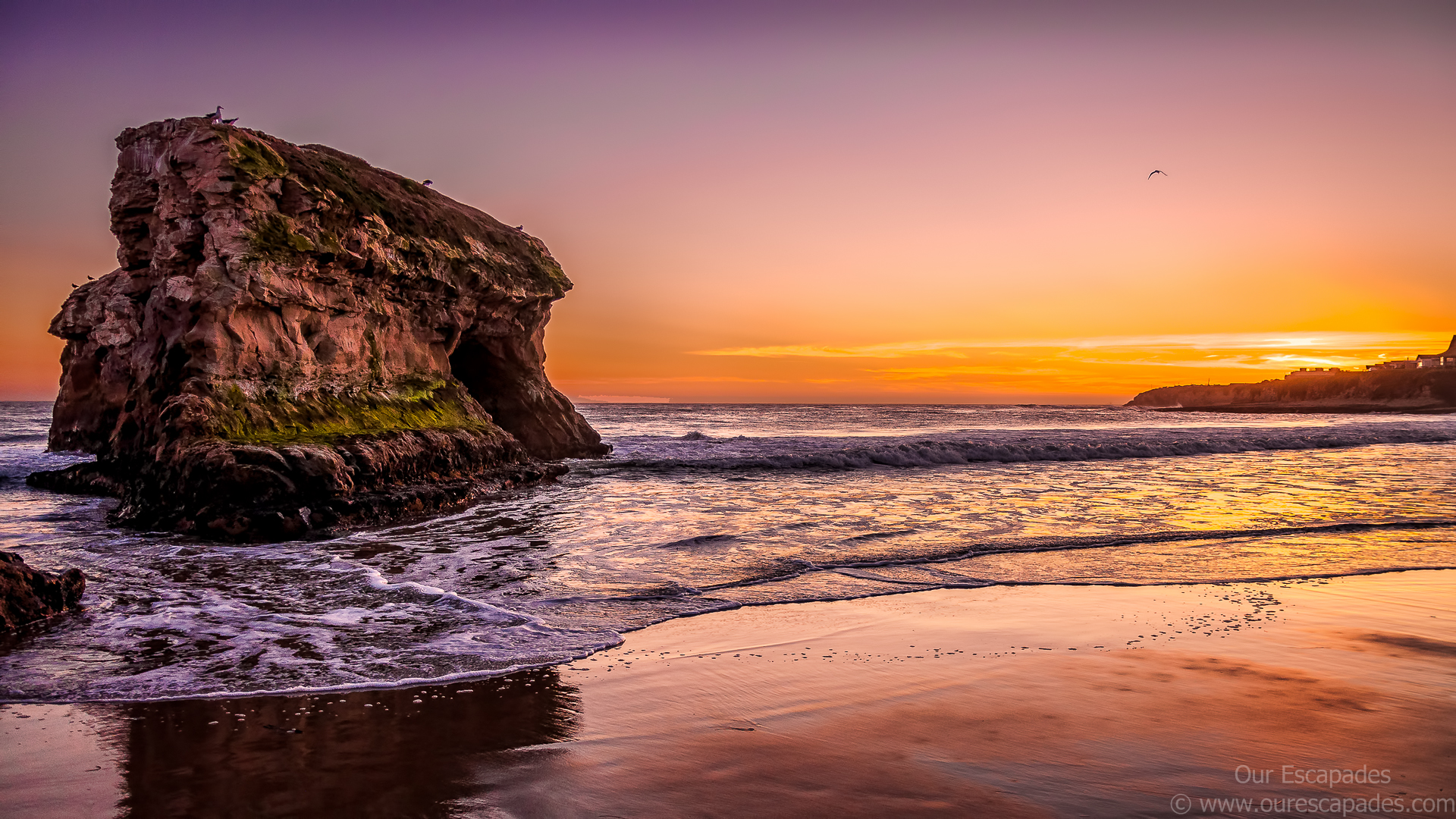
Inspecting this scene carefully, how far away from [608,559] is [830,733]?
19.0 ft

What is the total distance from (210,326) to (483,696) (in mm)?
11848

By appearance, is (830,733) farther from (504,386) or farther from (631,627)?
(504,386)

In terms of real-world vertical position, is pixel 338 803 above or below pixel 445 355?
below

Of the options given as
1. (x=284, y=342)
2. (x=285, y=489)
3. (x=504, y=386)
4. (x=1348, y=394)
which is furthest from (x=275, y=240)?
(x=1348, y=394)

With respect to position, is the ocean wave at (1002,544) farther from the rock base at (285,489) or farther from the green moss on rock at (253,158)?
the green moss on rock at (253,158)

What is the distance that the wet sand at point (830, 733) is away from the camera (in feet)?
11.5

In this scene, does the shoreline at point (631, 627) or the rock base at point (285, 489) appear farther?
the rock base at point (285, 489)

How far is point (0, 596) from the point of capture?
6387mm

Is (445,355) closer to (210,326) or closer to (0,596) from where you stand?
(210,326)

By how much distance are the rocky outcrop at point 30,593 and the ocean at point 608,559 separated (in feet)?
0.80

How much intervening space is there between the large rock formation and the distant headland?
8963 cm

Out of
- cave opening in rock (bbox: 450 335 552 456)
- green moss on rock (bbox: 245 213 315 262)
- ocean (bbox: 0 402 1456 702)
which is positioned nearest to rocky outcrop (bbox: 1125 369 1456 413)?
ocean (bbox: 0 402 1456 702)

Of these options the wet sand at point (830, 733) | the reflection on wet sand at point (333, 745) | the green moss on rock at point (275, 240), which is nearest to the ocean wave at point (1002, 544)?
the wet sand at point (830, 733)

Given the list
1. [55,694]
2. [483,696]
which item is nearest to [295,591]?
[55,694]
